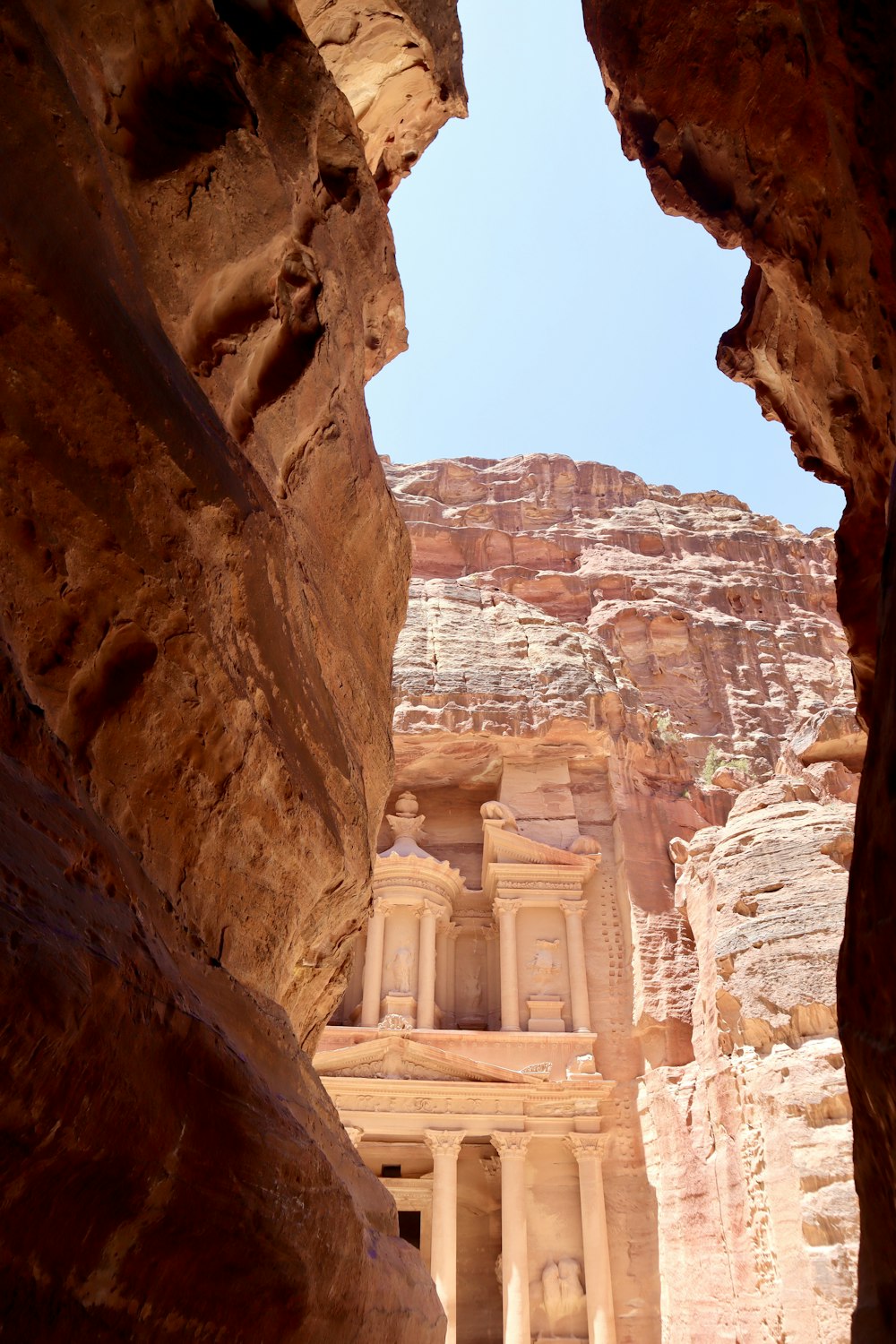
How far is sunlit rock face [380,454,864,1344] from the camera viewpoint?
15.1 metres

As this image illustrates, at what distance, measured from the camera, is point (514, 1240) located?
18234 millimetres

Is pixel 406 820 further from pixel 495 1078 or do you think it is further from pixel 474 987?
pixel 495 1078

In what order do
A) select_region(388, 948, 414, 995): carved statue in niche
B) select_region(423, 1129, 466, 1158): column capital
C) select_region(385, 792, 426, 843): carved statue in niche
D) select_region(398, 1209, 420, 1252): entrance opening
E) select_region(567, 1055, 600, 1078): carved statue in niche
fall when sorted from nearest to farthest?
1. select_region(423, 1129, 466, 1158): column capital
2. select_region(567, 1055, 600, 1078): carved statue in niche
3. select_region(398, 1209, 420, 1252): entrance opening
4. select_region(388, 948, 414, 995): carved statue in niche
5. select_region(385, 792, 426, 843): carved statue in niche

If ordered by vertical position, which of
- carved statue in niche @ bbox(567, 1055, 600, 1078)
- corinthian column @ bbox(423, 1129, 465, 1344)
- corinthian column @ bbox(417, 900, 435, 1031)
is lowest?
corinthian column @ bbox(423, 1129, 465, 1344)

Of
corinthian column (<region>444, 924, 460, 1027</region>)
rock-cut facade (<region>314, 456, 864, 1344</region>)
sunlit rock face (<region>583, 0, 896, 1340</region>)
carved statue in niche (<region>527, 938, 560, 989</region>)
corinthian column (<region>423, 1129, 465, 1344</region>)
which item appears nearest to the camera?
sunlit rock face (<region>583, 0, 896, 1340</region>)

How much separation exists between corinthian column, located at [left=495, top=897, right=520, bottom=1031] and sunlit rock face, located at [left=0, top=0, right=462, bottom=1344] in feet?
51.9

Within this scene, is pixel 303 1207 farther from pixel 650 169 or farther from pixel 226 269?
pixel 650 169

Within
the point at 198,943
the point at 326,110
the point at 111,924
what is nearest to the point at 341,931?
the point at 198,943

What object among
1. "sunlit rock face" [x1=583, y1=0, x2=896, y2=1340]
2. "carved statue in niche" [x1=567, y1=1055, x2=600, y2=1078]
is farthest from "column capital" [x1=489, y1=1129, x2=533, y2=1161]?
"sunlit rock face" [x1=583, y1=0, x2=896, y2=1340]

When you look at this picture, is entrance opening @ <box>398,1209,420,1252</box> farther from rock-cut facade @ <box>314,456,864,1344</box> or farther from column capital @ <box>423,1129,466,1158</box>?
column capital @ <box>423,1129,466,1158</box>

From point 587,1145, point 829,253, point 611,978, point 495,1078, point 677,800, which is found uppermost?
point 677,800

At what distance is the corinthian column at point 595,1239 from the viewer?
57.0 feet

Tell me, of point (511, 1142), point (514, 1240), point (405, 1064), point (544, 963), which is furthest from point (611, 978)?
point (514, 1240)

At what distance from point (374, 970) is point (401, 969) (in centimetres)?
63
